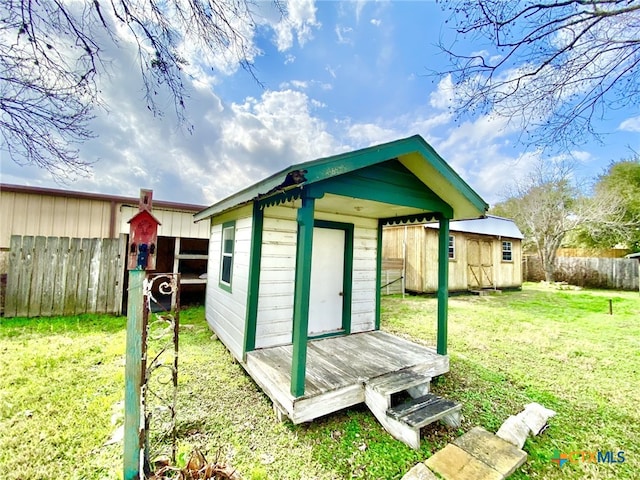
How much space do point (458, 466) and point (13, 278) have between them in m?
8.58

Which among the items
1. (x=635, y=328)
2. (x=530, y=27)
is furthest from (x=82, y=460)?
(x=635, y=328)

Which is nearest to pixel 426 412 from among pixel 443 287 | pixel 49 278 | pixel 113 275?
pixel 443 287

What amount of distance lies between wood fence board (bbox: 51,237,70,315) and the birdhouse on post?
630cm

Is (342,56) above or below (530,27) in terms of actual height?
above

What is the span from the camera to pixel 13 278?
5.76m

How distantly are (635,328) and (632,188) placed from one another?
17.4m

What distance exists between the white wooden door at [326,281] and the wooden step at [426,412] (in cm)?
209

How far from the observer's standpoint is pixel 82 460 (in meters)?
2.21

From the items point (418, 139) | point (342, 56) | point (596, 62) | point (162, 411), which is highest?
point (342, 56)

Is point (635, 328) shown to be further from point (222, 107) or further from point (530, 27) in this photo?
point (222, 107)

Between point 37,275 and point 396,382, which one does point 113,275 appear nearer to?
point 37,275

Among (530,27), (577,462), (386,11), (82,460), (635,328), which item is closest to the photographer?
(82,460)

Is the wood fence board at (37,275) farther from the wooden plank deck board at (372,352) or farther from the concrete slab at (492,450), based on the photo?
the concrete slab at (492,450)

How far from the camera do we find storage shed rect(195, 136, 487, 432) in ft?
8.78
